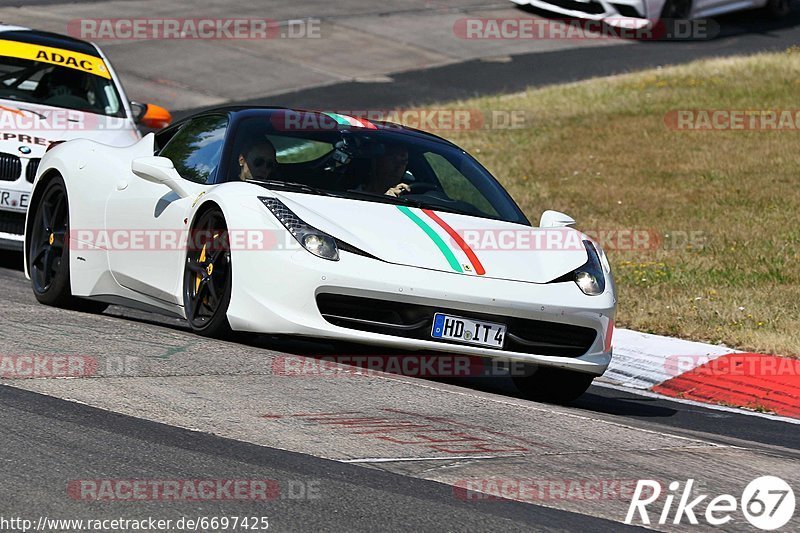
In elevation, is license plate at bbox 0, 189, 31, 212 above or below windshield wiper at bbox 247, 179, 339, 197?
below

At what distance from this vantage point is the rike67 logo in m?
4.85

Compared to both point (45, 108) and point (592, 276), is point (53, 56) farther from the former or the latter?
point (592, 276)

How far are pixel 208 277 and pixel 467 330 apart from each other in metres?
1.42

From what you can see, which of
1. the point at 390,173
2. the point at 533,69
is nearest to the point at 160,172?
the point at 390,173

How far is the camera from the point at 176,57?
70.9 feet

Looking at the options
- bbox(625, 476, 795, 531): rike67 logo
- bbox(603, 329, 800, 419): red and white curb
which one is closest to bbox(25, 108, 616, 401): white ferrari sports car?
bbox(603, 329, 800, 419): red and white curb

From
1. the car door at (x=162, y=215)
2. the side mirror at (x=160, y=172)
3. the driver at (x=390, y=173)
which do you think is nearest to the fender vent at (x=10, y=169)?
the car door at (x=162, y=215)

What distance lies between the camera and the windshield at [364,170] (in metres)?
7.82

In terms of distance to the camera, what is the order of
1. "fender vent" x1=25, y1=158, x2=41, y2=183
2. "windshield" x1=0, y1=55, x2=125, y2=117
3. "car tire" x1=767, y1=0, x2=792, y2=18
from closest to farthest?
"fender vent" x1=25, y1=158, x2=41, y2=183 < "windshield" x1=0, y1=55, x2=125, y2=117 < "car tire" x1=767, y1=0, x2=792, y2=18

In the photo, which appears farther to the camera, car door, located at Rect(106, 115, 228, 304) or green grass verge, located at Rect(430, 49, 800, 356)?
green grass verge, located at Rect(430, 49, 800, 356)

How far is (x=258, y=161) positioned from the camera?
7.94 meters

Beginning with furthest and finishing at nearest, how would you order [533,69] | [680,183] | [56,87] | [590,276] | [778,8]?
1. [778,8]
2. [533,69]
3. [680,183]
4. [56,87]
5. [590,276]

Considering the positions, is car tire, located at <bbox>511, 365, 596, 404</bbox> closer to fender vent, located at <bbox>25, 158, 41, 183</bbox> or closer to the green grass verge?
the green grass verge

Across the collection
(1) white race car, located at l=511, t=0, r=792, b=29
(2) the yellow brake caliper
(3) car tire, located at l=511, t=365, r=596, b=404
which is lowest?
(3) car tire, located at l=511, t=365, r=596, b=404
